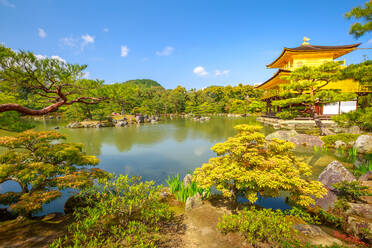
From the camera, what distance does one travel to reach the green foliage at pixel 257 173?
301 cm

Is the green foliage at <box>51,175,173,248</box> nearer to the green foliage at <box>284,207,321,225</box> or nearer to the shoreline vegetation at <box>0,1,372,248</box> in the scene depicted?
the shoreline vegetation at <box>0,1,372,248</box>

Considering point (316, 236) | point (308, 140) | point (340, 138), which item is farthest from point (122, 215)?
point (340, 138)

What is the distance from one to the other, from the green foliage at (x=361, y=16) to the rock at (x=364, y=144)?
204 inches

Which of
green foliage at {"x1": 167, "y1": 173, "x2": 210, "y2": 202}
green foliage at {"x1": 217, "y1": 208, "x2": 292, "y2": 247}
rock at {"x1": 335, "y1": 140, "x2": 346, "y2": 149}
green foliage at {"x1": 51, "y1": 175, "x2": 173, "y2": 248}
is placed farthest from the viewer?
rock at {"x1": 335, "y1": 140, "x2": 346, "y2": 149}

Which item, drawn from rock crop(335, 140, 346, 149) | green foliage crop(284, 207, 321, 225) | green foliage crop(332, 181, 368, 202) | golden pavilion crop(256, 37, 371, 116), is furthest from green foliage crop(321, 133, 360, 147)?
golden pavilion crop(256, 37, 371, 116)

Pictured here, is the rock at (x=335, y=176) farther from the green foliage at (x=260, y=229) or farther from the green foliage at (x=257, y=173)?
the green foliage at (x=260, y=229)

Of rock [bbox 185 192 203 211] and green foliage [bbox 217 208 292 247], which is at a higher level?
green foliage [bbox 217 208 292 247]

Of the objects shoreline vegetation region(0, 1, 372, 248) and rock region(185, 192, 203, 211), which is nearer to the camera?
shoreline vegetation region(0, 1, 372, 248)

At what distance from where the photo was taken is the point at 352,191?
3531mm

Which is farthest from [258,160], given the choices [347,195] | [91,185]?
[91,185]

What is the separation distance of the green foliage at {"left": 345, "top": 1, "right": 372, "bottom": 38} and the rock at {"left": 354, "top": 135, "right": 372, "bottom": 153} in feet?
17.0

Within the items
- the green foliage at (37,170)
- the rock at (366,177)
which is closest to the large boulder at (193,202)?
the green foliage at (37,170)

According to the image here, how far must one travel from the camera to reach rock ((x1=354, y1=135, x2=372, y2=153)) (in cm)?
746

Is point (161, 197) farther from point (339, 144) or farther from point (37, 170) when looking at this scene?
point (339, 144)
